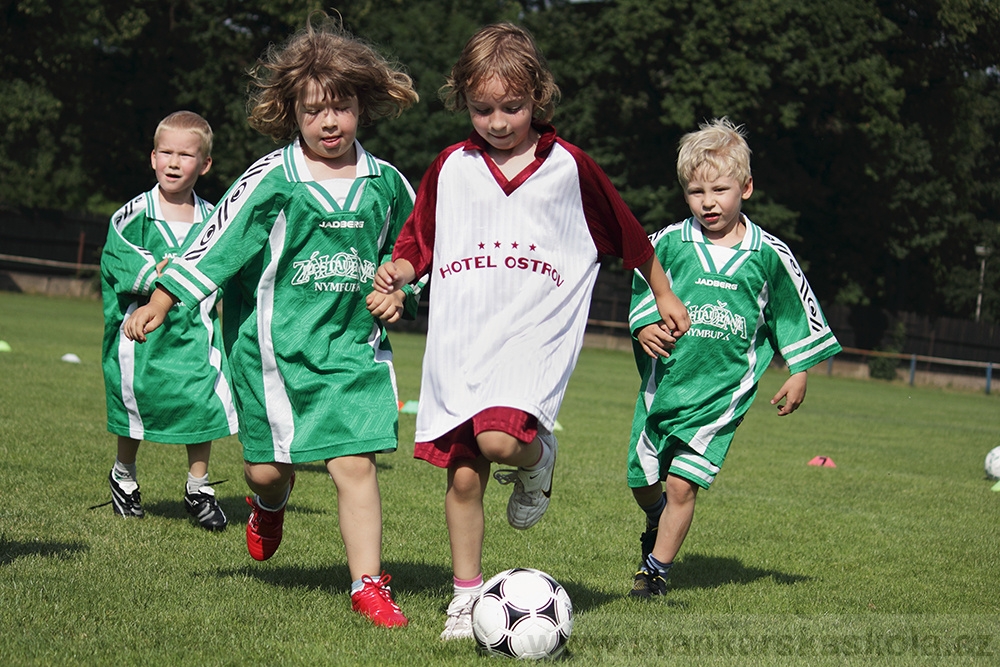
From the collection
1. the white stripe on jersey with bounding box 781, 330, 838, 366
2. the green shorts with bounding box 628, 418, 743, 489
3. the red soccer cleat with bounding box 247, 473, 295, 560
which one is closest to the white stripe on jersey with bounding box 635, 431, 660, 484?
the green shorts with bounding box 628, 418, 743, 489

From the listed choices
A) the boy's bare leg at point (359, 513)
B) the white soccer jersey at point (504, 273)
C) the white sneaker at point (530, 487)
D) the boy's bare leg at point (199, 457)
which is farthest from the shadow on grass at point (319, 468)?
the white soccer jersey at point (504, 273)

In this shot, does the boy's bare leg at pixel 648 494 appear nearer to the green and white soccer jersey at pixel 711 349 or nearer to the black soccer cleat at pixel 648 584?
the green and white soccer jersey at pixel 711 349

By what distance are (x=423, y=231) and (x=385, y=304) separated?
0.30 m

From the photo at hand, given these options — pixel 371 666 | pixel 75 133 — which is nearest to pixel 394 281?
pixel 371 666

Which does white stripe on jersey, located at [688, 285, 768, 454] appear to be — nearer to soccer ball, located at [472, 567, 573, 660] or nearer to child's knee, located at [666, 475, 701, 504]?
child's knee, located at [666, 475, 701, 504]

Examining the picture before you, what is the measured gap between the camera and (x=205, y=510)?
20.4 ft

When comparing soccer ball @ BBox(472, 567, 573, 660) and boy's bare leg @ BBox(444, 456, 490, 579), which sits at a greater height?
boy's bare leg @ BBox(444, 456, 490, 579)

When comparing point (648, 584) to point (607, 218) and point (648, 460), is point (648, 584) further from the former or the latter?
point (607, 218)

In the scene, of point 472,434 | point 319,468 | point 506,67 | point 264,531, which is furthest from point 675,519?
point 319,468

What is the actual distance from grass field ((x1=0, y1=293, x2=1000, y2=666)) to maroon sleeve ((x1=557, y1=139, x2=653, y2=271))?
1395 millimetres

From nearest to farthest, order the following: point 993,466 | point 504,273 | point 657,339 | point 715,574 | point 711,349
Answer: point 504,273
point 657,339
point 711,349
point 715,574
point 993,466

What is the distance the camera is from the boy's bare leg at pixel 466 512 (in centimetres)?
423

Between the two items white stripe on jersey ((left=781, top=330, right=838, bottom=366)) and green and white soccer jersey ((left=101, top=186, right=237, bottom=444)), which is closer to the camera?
white stripe on jersey ((left=781, top=330, right=838, bottom=366))

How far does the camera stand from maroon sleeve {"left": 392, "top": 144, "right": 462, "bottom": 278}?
4332 mm
